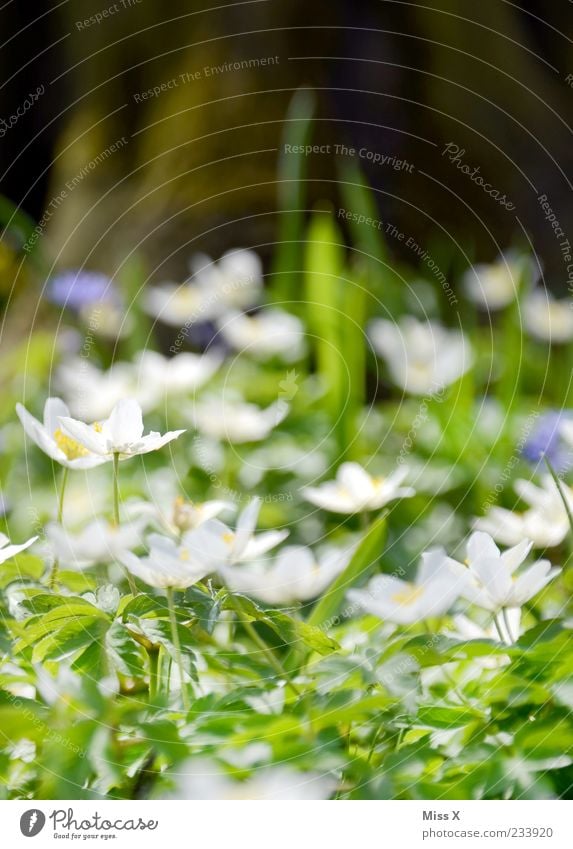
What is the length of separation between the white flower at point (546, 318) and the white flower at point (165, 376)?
1.06 feet

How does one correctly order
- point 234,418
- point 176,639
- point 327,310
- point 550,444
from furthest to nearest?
point 327,310, point 234,418, point 550,444, point 176,639

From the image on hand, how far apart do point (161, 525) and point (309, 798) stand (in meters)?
0.16

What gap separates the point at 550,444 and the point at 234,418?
272 millimetres

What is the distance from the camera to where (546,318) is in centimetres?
91

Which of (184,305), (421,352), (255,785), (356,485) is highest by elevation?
(184,305)

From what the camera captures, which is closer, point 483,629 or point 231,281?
point 483,629

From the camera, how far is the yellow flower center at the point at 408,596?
14.6 inches

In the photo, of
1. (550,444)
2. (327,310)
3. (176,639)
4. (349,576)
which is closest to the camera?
(176,639)

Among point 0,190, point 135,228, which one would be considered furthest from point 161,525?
point 135,228

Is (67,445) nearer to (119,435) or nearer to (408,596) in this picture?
(119,435)

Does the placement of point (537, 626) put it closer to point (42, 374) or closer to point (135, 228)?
point (42, 374)

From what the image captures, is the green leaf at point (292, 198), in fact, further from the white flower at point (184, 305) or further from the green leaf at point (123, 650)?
the green leaf at point (123, 650)

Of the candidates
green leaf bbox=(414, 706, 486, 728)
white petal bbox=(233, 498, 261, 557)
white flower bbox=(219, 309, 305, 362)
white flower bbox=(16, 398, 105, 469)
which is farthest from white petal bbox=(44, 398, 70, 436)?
white flower bbox=(219, 309, 305, 362)

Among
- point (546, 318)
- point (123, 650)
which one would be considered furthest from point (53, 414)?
point (546, 318)
